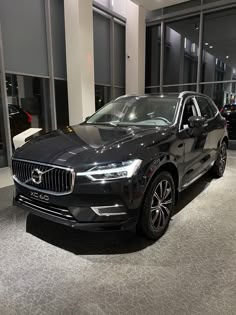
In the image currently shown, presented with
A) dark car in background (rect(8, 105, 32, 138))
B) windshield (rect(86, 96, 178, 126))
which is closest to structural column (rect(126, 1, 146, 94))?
dark car in background (rect(8, 105, 32, 138))

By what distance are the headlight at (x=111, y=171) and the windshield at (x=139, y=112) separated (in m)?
1.03

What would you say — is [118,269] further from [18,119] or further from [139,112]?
[18,119]

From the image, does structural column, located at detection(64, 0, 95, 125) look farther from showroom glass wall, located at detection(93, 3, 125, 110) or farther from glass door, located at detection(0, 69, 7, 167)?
glass door, located at detection(0, 69, 7, 167)

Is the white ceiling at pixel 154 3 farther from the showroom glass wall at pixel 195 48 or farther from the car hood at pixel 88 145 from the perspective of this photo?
the car hood at pixel 88 145

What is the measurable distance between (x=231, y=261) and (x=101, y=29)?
7.98 meters

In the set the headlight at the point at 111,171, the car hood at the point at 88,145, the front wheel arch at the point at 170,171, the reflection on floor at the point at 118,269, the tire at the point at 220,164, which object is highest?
the car hood at the point at 88,145

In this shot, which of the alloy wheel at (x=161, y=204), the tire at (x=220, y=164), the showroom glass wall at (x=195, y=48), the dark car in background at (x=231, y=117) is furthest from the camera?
the showroom glass wall at (x=195, y=48)

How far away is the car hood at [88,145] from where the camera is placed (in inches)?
80.1

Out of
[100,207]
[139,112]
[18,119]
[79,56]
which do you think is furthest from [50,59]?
[100,207]

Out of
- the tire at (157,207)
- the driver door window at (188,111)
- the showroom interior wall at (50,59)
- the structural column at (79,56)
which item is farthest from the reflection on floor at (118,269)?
the structural column at (79,56)

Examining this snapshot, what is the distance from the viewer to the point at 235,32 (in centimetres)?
823

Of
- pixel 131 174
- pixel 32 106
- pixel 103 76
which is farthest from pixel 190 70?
pixel 131 174

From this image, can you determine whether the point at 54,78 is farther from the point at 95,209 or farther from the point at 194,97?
the point at 95,209

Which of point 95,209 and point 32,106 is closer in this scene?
point 95,209
